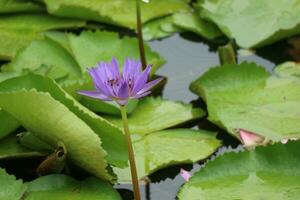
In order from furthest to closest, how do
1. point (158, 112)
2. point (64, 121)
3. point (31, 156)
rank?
1. point (158, 112)
2. point (31, 156)
3. point (64, 121)

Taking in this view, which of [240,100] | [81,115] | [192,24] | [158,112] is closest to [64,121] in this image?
[81,115]

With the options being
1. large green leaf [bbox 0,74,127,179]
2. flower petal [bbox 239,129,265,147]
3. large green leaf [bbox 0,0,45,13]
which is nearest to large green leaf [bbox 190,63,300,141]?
flower petal [bbox 239,129,265,147]

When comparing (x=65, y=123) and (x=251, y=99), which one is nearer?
(x=65, y=123)

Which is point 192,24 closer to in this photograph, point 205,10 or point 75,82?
point 205,10

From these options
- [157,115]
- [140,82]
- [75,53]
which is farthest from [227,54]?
[140,82]

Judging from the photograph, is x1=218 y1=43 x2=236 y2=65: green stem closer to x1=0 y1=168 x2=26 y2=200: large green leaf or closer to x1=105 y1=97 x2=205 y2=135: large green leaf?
x1=105 y1=97 x2=205 y2=135: large green leaf

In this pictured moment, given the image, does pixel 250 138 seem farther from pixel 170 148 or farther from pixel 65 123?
pixel 65 123
